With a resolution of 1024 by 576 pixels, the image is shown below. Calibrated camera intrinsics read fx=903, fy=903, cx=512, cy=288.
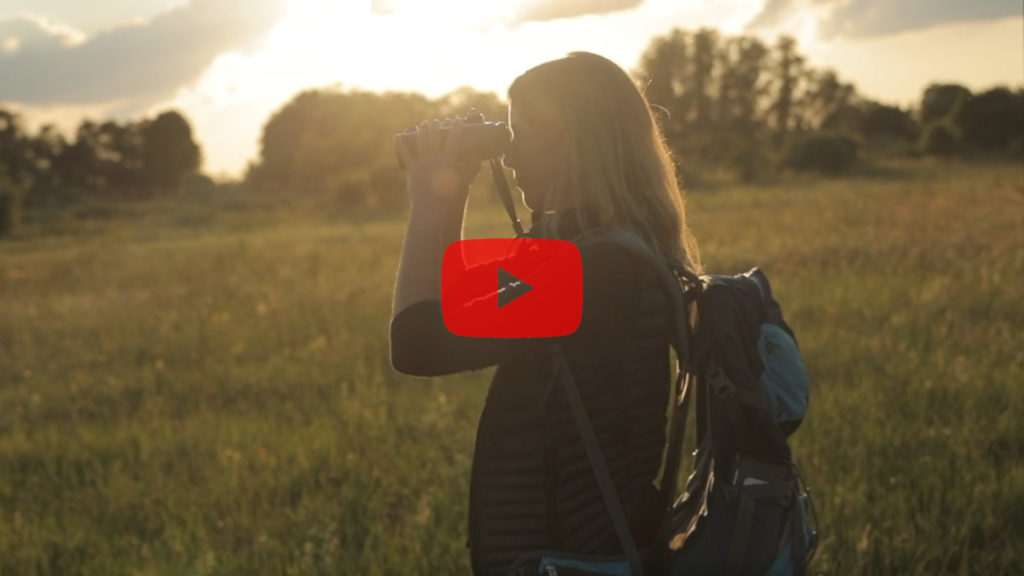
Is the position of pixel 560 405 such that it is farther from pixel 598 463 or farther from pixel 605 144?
pixel 605 144

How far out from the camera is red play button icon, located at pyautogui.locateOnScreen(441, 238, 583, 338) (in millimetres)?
1551

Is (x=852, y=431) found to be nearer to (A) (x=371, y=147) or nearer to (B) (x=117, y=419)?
(B) (x=117, y=419)

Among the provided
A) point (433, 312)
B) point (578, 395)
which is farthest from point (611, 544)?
point (433, 312)

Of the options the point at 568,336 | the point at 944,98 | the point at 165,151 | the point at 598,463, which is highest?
the point at 165,151

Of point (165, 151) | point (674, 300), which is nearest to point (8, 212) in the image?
point (165, 151)

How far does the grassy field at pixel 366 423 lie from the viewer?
3527mm

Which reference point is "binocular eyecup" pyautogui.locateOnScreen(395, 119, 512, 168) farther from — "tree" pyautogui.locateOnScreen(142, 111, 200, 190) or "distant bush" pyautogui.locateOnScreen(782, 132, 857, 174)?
"tree" pyautogui.locateOnScreen(142, 111, 200, 190)

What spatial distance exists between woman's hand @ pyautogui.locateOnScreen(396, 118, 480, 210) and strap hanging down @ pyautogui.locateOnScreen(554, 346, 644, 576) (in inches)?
Result: 13.9

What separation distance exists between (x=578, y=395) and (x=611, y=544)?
0.35 m

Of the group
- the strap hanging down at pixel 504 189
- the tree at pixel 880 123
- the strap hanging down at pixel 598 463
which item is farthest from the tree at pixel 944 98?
the tree at pixel 880 123

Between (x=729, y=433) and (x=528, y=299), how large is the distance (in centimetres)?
45

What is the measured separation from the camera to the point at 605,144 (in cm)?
166

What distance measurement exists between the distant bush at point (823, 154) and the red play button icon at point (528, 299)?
31000mm

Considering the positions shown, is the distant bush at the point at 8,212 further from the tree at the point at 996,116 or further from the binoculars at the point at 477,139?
the binoculars at the point at 477,139
